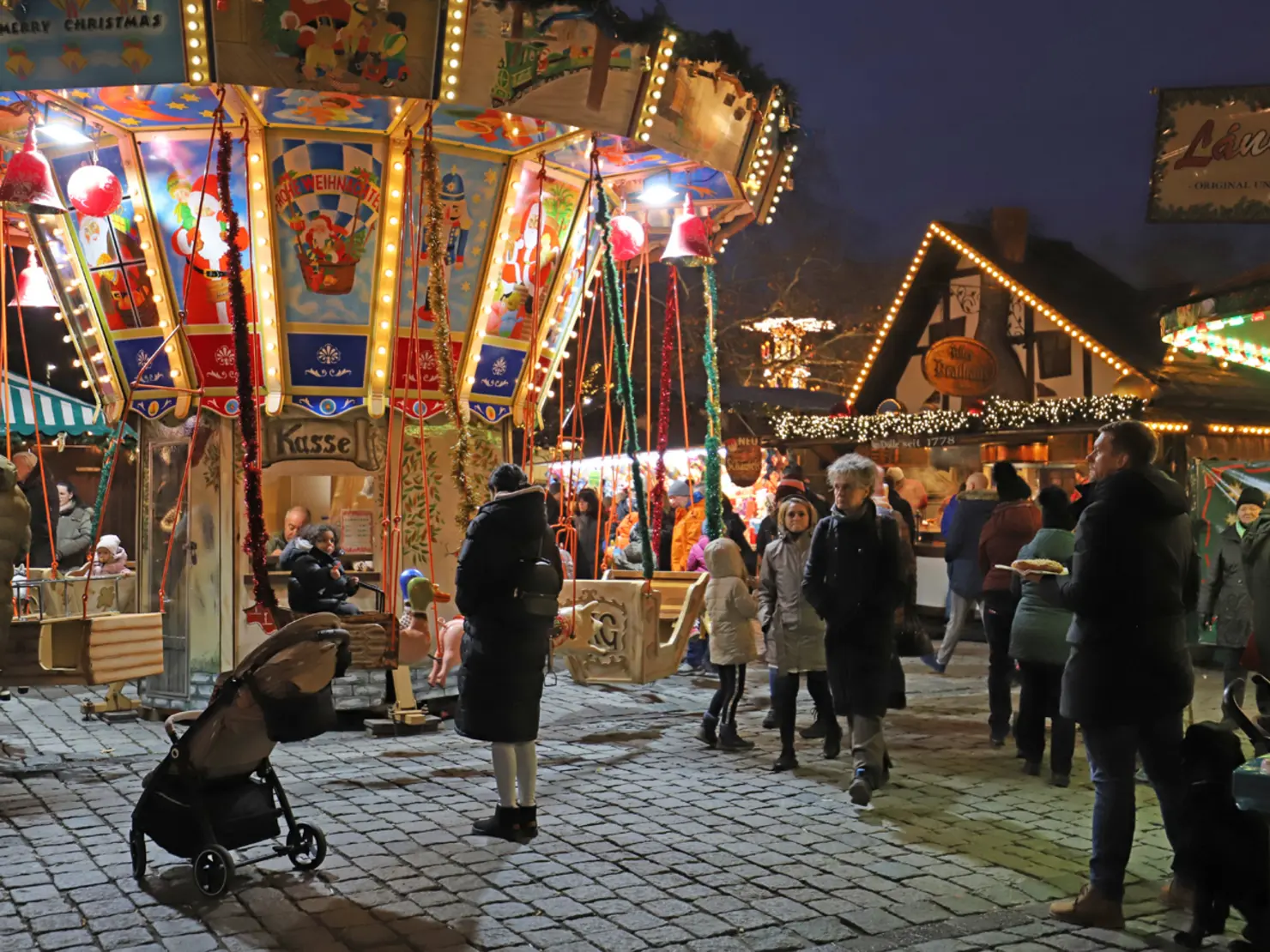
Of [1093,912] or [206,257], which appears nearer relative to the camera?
[1093,912]

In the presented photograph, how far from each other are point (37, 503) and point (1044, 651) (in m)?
10.9

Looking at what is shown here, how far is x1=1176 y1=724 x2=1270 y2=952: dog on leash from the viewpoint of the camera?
4.30 m

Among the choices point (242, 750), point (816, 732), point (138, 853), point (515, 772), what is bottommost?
point (816, 732)

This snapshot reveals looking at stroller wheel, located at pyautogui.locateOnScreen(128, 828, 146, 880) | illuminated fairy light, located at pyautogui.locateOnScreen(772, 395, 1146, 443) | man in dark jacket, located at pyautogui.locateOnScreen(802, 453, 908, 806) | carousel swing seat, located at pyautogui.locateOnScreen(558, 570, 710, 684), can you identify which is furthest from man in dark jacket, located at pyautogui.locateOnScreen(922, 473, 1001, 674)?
stroller wheel, located at pyautogui.locateOnScreen(128, 828, 146, 880)

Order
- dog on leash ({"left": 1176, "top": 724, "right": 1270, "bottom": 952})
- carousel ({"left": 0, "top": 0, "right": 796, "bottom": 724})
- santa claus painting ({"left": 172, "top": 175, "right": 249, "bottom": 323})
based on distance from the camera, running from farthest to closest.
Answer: santa claus painting ({"left": 172, "top": 175, "right": 249, "bottom": 323})
carousel ({"left": 0, "top": 0, "right": 796, "bottom": 724})
dog on leash ({"left": 1176, "top": 724, "right": 1270, "bottom": 952})

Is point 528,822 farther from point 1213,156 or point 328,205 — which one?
point 1213,156

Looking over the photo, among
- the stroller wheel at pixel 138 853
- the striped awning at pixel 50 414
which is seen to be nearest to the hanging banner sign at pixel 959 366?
the striped awning at pixel 50 414

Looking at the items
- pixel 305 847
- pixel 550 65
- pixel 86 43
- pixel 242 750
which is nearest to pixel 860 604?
pixel 305 847

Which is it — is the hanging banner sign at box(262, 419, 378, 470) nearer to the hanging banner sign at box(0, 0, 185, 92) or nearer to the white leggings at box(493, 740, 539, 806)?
the hanging banner sign at box(0, 0, 185, 92)

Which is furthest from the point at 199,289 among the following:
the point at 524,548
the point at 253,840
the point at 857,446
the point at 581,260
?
the point at 857,446

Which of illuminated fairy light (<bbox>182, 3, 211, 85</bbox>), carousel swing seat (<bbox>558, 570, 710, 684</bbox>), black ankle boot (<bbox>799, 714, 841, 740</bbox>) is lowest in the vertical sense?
black ankle boot (<bbox>799, 714, 841, 740</bbox>)

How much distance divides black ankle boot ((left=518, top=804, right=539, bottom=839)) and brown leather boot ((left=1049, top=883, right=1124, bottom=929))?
245 centimetres

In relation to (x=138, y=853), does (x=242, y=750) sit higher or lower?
higher

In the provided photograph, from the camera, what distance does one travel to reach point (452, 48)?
760 cm
